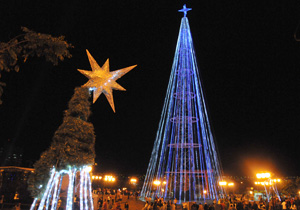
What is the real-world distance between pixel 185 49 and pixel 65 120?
18805 millimetres

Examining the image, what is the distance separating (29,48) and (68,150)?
4684 millimetres

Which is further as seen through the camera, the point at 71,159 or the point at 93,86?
the point at 93,86

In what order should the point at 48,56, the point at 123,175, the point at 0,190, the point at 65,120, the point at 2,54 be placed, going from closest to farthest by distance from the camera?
1. the point at 2,54
2. the point at 48,56
3. the point at 65,120
4. the point at 0,190
5. the point at 123,175

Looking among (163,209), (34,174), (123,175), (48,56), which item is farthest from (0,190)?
(123,175)

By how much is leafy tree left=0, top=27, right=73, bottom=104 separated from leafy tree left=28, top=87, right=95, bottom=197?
4.37 m

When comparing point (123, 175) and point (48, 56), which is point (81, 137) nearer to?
point (48, 56)

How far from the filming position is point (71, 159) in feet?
25.4

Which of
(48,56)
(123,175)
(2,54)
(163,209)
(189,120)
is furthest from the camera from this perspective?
(123,175)

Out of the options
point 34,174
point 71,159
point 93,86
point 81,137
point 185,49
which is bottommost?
point 34,174

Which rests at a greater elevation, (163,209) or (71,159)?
(71,159)

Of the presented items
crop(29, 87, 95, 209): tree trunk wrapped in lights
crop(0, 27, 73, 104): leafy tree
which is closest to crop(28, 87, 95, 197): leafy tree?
crop(29, 87, 95, 209): tree trunk wrapped in lights

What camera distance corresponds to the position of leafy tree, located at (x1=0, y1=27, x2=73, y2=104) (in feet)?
12.0

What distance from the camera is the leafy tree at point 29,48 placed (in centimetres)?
365

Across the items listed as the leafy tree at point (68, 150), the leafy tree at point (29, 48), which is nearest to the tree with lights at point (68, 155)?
the leafy tree at point (68, 150)
